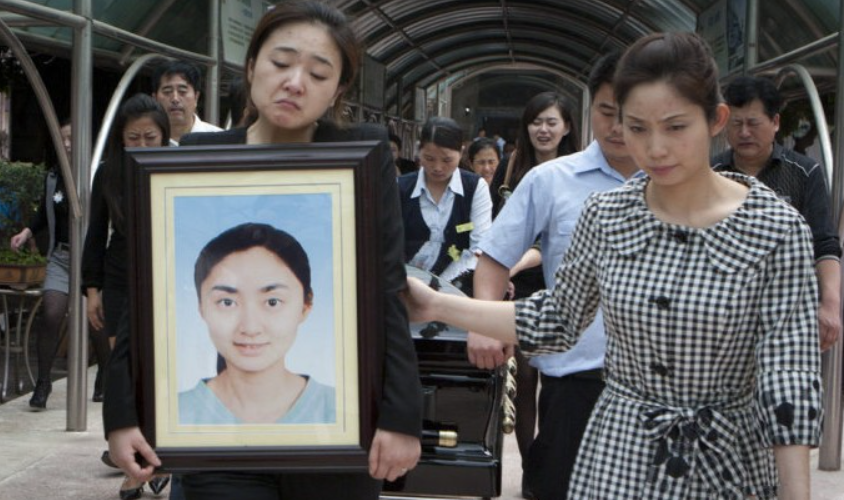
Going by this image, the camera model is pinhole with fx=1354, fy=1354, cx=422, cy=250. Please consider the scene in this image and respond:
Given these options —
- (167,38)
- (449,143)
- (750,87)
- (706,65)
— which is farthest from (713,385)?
(167,38)

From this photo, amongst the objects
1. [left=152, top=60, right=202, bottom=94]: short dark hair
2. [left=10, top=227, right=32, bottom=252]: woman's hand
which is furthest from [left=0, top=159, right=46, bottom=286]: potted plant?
[left=152, top=60, right=202, bottom=94]: short dark hair

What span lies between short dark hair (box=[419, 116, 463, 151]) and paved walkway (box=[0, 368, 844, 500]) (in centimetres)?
176

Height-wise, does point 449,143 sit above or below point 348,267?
above

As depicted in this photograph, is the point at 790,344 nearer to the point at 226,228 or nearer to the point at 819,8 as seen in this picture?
the point at 226,228

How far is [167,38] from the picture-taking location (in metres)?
9.76

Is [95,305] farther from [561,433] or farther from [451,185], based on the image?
[561,433]

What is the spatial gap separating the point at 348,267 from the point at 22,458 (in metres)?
4.89

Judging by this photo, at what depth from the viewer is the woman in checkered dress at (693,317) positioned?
2.59 meters

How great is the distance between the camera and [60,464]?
6.89 m

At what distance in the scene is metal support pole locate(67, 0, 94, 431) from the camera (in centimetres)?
754

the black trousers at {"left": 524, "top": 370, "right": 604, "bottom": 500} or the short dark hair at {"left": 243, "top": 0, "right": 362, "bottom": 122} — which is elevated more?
the short dark hair at {"left": 243, "top": 0, "right": 362, "bottom": 122}

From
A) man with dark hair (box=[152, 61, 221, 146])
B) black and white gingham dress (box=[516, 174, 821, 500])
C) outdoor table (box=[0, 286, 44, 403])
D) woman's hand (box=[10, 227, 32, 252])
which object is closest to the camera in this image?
black and white gingham dress (box=[516, 174, 821, 500])

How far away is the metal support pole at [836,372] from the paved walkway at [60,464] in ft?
0.37

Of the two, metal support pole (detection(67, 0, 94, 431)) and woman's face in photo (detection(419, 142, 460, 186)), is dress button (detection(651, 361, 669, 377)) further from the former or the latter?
metal support pole (detection(67, 0, 94, 431))
